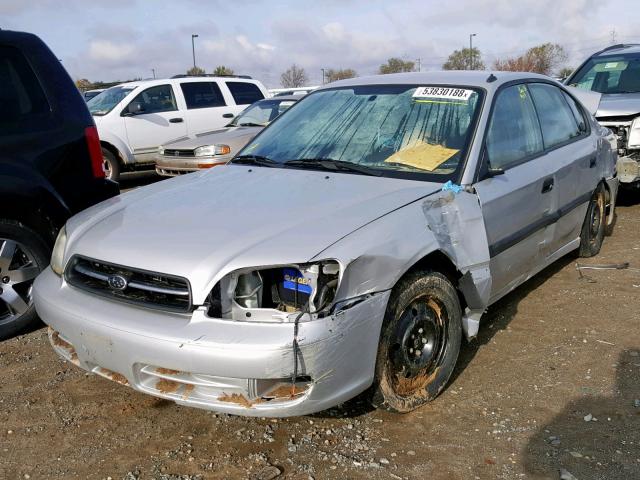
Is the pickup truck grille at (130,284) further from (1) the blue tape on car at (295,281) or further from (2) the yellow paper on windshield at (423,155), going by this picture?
(2) the yellow paper on windshield at (423,155)

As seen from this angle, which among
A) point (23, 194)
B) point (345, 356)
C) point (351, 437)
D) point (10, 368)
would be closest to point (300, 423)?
point (351, 437)

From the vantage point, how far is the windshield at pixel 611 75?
26.9 ft

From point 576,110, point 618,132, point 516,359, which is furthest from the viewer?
point 618,132

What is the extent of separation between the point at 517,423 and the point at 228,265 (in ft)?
5.34

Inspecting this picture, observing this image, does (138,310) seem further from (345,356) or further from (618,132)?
(618,132)

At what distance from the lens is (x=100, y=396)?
3.23 metres

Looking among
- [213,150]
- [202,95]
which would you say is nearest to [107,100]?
[202,95]

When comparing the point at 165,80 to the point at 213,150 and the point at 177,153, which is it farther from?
the point at 213,150

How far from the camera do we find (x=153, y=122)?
35.2 ft

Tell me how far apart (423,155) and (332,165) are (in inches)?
20.6

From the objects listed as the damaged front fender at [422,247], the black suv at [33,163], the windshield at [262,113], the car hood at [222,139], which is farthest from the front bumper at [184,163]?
the damaged front fender at [422,247]

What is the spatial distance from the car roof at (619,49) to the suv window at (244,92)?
6.35m

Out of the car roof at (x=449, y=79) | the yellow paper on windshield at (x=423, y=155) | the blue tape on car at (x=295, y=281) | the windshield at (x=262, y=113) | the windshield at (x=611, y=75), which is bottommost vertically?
the blue tape on car at (x=295, y=281)

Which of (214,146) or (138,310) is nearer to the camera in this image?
(138,310)
